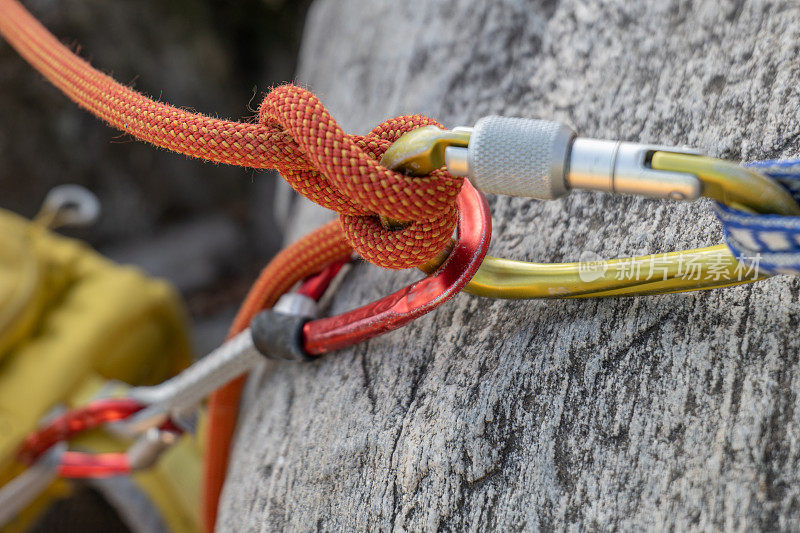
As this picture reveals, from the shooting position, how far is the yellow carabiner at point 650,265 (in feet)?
1.34

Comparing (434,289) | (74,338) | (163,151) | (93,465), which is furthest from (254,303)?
(163,151)

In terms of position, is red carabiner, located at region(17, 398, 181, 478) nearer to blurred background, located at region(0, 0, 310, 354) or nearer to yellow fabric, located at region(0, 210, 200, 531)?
yellow fabric, located at region(0, 210, 200, 531)

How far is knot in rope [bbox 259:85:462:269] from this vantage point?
0.49m

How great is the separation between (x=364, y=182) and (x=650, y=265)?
209 millimetres

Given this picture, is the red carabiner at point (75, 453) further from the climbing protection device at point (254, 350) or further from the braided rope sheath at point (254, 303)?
the braided rope sheath at point (254, 303)

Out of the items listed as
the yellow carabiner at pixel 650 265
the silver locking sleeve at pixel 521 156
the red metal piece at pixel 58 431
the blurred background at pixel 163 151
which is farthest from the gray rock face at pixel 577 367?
the blurred background at pixel 163 151

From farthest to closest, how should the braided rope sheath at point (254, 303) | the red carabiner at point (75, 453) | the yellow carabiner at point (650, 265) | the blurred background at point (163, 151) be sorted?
the blurred background at point (163, 151) < the red carabiner at point (75, 453) < the braided rope sheath at point (254, 303) < the yellow carabiner at point (650, 265)

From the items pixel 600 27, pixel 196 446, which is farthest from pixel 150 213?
pixel 600 27

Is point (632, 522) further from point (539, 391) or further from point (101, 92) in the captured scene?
point (101, 92)

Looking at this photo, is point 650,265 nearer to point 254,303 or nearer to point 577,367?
point 577,367

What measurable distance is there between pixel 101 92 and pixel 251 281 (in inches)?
53.6

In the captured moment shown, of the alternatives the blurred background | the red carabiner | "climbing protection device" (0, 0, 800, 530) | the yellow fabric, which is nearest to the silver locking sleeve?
"climbing protection device" (0, 0, 800, 530)

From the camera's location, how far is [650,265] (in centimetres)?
49

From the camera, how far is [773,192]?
0.41 metres
